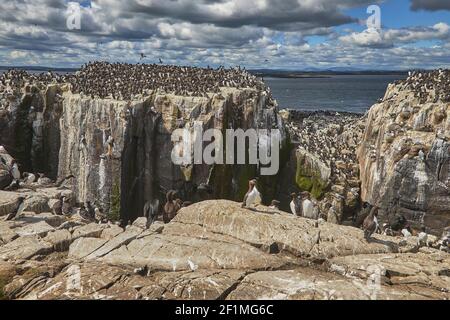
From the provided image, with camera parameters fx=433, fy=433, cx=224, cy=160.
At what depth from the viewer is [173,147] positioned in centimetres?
3152

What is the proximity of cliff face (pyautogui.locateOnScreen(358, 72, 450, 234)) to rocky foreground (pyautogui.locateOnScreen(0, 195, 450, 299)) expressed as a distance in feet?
52.8

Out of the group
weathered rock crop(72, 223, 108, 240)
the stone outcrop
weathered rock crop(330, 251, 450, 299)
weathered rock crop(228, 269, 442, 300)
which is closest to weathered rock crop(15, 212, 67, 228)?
weathered rock crop(72, 223, 108, 240)

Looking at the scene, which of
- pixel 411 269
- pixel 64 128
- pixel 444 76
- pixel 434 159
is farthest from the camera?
pixel 444 76

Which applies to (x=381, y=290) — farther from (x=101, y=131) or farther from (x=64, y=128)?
(x=64, y=128)

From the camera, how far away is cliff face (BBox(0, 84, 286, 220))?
3025 centimetres

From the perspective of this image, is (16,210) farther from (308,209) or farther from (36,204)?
(308,209)

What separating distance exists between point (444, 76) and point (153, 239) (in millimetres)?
34210

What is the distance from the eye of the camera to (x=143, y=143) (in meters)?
32.4

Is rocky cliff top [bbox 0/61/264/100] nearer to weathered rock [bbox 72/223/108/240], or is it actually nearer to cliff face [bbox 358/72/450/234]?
cliff face [bbox 358/72/450/234]

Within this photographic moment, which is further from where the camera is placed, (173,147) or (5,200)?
(173,147)

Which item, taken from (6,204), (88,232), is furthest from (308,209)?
(6,204)

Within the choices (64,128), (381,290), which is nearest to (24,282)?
(381,290)

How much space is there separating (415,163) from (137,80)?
22.5m

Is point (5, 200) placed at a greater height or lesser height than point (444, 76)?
lesser
